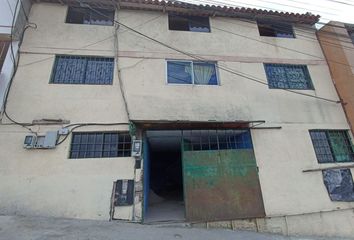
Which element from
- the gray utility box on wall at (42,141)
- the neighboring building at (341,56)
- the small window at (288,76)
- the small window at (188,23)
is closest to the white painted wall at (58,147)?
the gray utility box on wall at (42,141)

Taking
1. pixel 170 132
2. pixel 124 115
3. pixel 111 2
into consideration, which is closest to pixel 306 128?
pixel 170 132

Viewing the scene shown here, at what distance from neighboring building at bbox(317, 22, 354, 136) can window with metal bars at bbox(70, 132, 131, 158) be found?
8488 millimetres

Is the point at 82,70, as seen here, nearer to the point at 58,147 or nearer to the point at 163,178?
the point at 58,147

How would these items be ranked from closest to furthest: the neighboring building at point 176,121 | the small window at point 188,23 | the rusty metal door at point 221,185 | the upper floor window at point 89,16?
the neighboring building at point 176,121 → the rusty metal door at point 221,185 → the upper floor window at point 89,16 → the small window at point 188,23

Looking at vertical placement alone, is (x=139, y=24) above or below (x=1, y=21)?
above

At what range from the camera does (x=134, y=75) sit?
312 inches

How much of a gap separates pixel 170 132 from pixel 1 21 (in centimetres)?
681

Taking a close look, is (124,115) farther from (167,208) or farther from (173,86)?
(167,208)

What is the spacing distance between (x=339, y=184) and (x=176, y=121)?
19.8 ft

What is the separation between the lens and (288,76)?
9117 mm

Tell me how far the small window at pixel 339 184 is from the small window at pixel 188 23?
7305mm

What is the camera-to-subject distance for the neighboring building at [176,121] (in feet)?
21.1

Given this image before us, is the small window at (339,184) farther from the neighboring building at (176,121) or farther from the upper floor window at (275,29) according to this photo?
the upper floor window at (275,29)

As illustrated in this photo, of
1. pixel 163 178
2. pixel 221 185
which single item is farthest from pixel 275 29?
pixel 163 178
